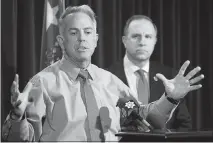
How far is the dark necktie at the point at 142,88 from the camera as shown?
2.67 m

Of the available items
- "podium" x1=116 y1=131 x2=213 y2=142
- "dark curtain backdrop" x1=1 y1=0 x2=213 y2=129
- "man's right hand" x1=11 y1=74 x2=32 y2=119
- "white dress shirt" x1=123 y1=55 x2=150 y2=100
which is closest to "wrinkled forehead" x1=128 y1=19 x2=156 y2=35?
"dark curtain backdrop" x1=1 y1=0 x2=213 y2=129

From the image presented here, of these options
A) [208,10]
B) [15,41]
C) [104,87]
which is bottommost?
[104,87]

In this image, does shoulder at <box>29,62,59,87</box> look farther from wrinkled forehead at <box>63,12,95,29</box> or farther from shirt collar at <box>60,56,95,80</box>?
wrinkled forehead at <box>63,12,95,29</box>

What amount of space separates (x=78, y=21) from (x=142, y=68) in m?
0.60

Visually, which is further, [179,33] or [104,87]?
[179,33]

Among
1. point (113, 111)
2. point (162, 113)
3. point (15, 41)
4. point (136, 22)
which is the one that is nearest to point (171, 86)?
point (162, 113)

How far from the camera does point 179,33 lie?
3.11 m

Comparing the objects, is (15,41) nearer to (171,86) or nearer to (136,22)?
(136,22)

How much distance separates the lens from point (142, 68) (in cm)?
272

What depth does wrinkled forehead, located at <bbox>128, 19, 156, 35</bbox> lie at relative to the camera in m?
2.71

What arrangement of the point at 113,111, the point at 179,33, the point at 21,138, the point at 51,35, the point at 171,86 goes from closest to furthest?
the point at 21,138, the point at 171,86, the point at 113,111, the point at 51,35, the point at 179,33

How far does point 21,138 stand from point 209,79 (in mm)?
1772

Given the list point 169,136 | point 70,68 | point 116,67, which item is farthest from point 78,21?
point 169,136

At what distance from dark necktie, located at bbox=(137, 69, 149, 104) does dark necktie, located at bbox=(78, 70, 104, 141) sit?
441 mm
